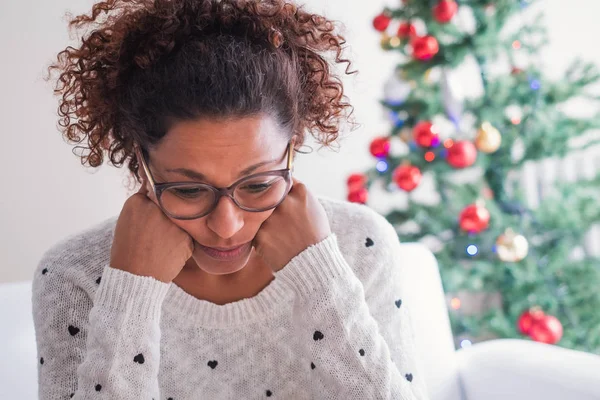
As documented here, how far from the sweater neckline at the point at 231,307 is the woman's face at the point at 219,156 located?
233mm

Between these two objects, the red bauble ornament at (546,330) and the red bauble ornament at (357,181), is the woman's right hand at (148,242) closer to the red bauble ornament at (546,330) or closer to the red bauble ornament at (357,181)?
the red bauble ornament at (357,181)

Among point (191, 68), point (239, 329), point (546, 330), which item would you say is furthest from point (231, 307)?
point (546, 330)

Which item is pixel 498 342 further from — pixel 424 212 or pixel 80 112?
pixel 80 112

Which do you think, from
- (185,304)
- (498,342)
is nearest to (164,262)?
(185,304)

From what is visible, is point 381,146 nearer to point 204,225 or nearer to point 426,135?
point 426,135

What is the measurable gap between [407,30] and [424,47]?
14cm

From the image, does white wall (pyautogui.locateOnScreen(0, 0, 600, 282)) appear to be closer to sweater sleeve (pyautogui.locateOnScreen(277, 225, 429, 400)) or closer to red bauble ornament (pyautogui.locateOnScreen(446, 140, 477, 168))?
red bauble ornament (pyautogui.locateOnScreen(446, 140, 477, 168))

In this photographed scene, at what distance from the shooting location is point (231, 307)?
1.36m

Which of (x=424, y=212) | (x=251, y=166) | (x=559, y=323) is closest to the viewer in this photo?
(x=251, y=166)

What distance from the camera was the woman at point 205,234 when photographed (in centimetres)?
111

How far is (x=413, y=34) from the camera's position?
97.0 inches

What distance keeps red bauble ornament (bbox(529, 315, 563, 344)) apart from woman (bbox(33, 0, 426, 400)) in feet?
3.87

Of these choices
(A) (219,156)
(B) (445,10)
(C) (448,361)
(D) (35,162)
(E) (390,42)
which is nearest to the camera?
(A) (219,156)

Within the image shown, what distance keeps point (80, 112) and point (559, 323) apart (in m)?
1.92
